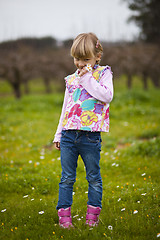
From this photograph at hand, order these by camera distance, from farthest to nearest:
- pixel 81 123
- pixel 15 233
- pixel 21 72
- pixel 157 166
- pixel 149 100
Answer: pixel 21 72
pixel 149 100
pixel 157 166
pixel 15 233
pixel 81 123

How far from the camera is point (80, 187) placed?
4.28 metres

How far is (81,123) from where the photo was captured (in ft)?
Result: 9.05

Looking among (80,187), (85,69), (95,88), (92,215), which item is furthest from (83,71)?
(80,187)

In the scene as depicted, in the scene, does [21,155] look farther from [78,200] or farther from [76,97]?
[76,97]

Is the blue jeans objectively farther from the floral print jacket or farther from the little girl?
the floral print jacket

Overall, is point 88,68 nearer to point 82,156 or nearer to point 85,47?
point 85,47

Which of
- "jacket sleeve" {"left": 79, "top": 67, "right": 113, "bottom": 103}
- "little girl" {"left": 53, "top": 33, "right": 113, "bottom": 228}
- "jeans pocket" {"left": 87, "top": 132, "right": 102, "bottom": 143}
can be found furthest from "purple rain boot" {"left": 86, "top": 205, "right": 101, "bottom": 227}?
"jacket sleeve" {"left": 79, "top": 67, "right": 113, "bottom": 103}

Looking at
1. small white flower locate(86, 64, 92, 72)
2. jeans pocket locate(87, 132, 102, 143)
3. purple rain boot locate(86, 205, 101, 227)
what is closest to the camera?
small white flower locate(86, 64, 92, 72)

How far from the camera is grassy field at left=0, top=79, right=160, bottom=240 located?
2.95m

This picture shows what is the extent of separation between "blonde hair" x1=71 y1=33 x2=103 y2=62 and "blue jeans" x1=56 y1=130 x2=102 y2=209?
0.81 metres

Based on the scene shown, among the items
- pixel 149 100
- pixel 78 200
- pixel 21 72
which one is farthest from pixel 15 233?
pixel 21 72

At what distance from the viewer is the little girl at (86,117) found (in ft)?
8.86

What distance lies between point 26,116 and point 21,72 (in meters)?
7.66

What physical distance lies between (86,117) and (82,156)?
44 centimetres
